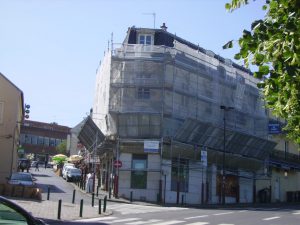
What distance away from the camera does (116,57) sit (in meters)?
38.4

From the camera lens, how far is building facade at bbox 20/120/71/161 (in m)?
102

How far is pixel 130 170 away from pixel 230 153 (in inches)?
421

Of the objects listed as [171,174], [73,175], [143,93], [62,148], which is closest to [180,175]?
[171,174]

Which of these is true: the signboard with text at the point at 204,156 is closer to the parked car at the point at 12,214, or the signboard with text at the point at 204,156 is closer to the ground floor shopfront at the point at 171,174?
the ground floor shopfront at the point at 171,174

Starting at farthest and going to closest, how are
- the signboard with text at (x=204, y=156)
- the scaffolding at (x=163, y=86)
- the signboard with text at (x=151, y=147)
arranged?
1. the scaffolding at (x=163, y=86)
2. the signboard with text at (x=204, y=156)
3. the signboard with text at (x=151, y=147)

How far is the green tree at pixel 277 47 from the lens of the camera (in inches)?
270

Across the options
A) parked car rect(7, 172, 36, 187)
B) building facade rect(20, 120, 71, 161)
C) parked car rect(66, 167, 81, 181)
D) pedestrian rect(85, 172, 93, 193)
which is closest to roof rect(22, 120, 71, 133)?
building facade rect(20, 120, 71, 161)

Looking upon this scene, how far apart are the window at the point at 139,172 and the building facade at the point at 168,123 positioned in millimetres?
76

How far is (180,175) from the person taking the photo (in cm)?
3816

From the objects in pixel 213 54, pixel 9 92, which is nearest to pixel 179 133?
pixel 213 54

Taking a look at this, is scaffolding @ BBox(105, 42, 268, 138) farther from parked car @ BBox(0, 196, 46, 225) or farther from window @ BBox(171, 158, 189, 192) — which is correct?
parked car @ BBox(0, 196, 46, 225)

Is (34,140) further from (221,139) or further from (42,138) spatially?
(221,139)

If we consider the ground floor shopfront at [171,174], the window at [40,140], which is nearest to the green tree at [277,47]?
the ground floor shopfront at [171,174]

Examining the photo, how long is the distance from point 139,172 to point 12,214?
30956 millimetres
